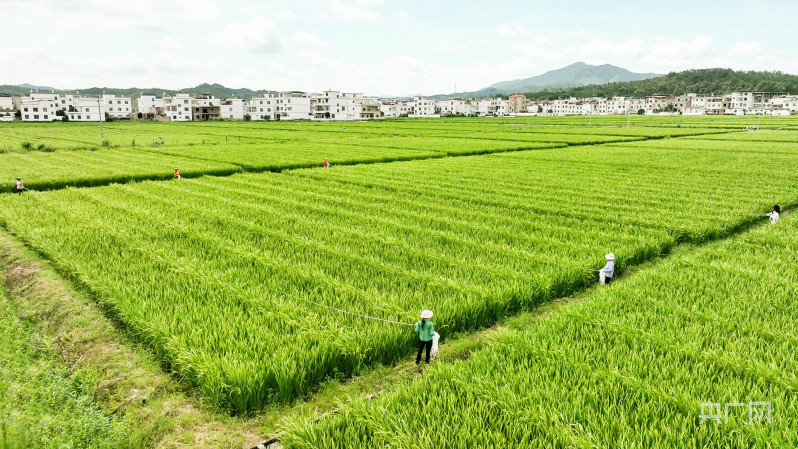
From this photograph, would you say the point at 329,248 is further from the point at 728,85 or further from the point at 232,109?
the point at 728,85

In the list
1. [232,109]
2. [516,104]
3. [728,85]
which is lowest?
[232,109]

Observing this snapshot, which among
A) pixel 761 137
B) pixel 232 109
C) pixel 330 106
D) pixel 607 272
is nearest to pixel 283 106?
pixel 232 109

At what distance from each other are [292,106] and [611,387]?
131429 millimetres

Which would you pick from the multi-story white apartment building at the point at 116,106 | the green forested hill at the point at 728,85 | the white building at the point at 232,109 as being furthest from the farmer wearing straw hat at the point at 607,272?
the green forested hill at the point at 728,85

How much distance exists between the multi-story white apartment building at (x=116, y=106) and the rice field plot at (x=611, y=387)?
142 meters

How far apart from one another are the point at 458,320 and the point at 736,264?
5.69 metres

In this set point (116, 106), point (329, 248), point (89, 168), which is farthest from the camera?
point (116, 106)

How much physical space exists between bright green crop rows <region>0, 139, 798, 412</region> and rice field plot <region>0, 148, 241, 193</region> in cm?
265

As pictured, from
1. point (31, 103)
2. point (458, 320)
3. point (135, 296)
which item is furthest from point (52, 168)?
point (31, 103)

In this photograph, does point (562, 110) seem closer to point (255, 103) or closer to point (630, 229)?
point (255, 103)

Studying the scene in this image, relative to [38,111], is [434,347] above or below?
below

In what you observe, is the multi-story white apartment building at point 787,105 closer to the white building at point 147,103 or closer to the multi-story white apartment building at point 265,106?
the multi-story white apartment building at point 265,106

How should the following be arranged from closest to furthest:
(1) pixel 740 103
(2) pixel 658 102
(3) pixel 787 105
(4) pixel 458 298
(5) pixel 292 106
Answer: (4) pixel 458 298, (5) pixel 292 106, (3) pixel 787 105, (1) pixel 740 103, (2) pixel 658 102

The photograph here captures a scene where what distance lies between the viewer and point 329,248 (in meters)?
9.73
